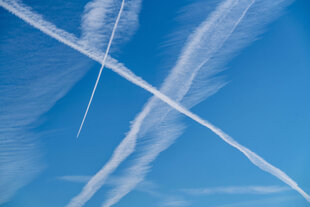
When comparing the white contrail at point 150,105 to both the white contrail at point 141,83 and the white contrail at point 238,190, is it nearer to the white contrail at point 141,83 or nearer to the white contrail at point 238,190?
the white contrail at point 141,83

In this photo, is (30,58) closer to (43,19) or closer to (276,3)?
(43,19)

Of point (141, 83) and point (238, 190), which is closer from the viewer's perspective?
point (141, 83)

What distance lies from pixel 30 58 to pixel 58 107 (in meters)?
0.26

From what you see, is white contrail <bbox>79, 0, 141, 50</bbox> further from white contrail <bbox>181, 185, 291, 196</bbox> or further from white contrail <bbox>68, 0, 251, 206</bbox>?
white contrail <bbox>181, 185, 291, 196</bbox>

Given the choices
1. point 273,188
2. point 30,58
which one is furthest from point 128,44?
point 273,188

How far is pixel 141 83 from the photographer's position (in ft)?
3.17

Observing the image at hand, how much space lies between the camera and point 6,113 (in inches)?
36.6

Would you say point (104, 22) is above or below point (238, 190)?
above

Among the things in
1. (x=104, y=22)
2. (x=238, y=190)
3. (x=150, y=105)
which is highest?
(x=104, y=22)

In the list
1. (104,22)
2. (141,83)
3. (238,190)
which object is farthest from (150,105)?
(238,190)

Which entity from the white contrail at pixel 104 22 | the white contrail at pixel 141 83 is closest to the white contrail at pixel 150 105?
the white contrail at pixel 141 83

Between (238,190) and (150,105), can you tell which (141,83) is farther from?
→ (238,190)

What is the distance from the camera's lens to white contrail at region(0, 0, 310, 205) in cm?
85

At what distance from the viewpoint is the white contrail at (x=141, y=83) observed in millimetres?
851
